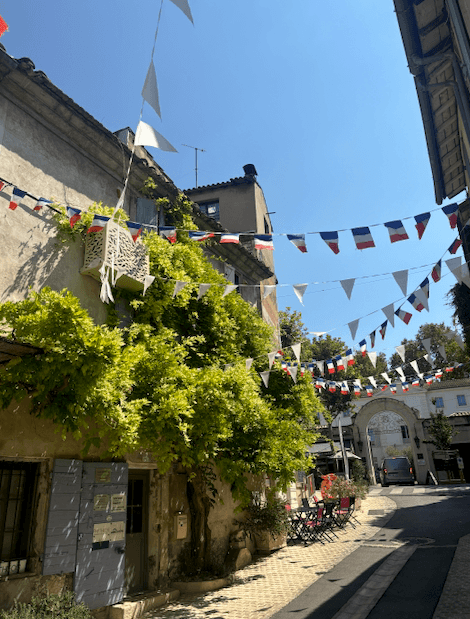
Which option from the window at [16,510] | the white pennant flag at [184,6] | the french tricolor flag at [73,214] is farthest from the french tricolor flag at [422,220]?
the window at [16,510]

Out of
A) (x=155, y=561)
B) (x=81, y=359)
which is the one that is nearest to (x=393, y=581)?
(x=155, y=561)

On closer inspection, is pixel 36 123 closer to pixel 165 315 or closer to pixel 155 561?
pixel 165 315

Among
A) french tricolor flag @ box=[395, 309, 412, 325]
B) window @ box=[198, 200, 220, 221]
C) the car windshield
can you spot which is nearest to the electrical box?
french tricolor flag @ box=[395, 309, 412, 325]

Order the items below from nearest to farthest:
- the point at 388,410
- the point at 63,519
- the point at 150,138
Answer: the point at 150,138, the point at 63,519, the point at 388,410

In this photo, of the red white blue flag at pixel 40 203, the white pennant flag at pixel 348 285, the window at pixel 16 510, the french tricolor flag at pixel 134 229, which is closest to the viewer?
the window at pixel 16 510

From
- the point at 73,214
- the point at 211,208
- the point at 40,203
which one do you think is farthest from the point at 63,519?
the point at 211,208

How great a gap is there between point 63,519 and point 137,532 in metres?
2.16

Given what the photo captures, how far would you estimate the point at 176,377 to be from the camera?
7621 millimetres

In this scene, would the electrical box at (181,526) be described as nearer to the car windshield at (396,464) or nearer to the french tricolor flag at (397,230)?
the french tricolor flag at (397,230)

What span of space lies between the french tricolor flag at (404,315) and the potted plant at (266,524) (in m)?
6.15

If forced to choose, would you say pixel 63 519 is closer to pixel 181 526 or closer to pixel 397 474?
pixel 181 526

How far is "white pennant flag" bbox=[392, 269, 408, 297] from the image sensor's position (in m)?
6.73

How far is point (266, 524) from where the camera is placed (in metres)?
11.0

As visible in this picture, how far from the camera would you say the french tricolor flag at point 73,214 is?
772cm
